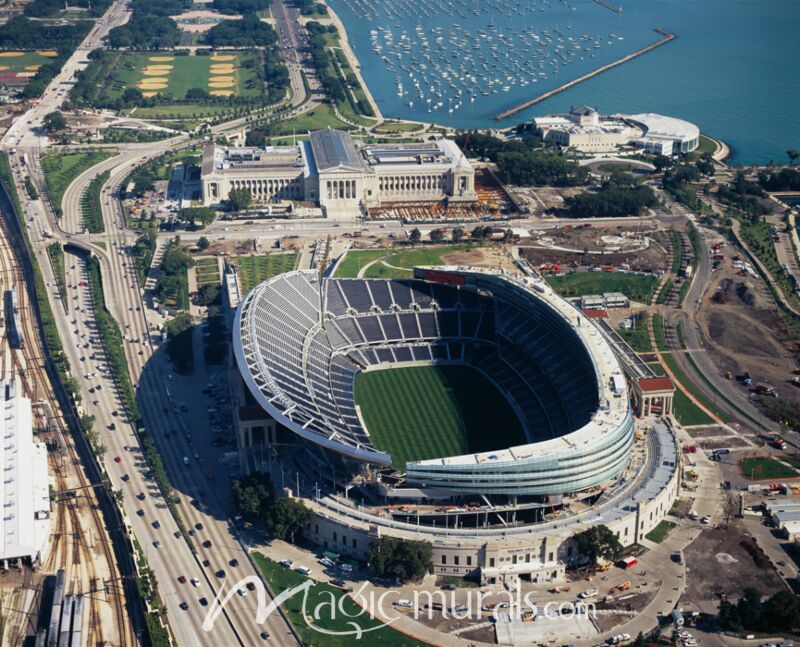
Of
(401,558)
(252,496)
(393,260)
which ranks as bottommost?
(393,260)

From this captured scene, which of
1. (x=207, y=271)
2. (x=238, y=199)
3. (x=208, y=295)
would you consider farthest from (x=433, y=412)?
(x=238, y=199)

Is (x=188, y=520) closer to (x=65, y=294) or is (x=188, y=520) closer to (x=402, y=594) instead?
(x=402, y=594)

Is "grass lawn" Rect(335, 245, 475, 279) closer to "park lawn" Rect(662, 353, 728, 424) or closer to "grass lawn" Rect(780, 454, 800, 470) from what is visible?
"park lawn" Rect(662, 353, 728, 424)

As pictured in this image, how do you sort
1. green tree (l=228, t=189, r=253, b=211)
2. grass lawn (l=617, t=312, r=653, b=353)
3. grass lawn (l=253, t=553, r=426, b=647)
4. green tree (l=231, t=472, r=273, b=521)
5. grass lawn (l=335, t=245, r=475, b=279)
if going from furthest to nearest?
green tree (l=228, t=189, r=253, b=211) < grass lawn (l=335, t=245, r=475, b=279) < grass lawn (l=617, t=312, r=653, b=353) < green tree (l=231, t=472, r=273, b=521) < grass lawn (l=253, t=553, r=426, b=647)

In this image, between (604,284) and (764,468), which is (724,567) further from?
(604,284)

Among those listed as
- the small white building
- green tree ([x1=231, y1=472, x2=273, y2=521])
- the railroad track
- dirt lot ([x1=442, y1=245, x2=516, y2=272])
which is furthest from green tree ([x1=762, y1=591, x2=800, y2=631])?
dirt lot ([x1=442, y1=245, x2=516, y2=272])

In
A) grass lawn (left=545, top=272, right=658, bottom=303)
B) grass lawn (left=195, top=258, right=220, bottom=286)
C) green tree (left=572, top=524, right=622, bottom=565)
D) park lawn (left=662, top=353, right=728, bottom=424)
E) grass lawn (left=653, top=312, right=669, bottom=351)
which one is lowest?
park lawn (left=662, top=353, right=728, bottom=424)

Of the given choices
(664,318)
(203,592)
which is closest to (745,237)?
(664,318)
